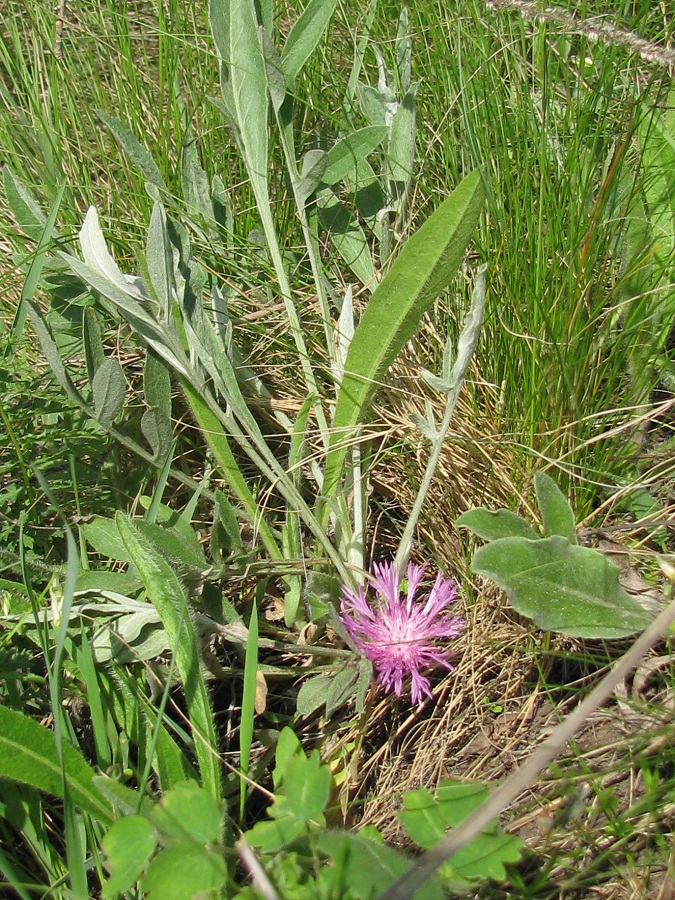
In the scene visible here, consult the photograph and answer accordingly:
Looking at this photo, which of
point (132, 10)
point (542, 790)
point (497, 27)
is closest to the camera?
point (542, 790)

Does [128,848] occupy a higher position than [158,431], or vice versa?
[158,431]

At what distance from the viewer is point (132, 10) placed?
2.65 m

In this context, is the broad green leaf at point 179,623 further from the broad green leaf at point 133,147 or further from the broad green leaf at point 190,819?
the broad green leaf at point 133,147

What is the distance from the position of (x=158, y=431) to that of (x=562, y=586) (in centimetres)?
69

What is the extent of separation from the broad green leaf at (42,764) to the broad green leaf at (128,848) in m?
0.22

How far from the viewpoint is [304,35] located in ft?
4.79

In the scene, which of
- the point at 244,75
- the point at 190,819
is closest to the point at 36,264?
the point at 244,75

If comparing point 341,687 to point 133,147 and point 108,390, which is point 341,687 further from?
point 133,147

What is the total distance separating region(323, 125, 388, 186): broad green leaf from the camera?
57.8 inches

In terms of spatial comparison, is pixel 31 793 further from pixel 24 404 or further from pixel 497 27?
pixel 497 27

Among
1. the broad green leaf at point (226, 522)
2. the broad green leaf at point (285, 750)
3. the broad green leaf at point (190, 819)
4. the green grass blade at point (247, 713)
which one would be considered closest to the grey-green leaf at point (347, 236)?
the broad green leaf at point (226, 522)

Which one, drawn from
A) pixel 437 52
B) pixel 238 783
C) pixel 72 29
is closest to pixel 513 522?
pixel 238 783

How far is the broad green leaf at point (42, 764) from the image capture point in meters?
1.10

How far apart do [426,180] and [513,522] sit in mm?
846
